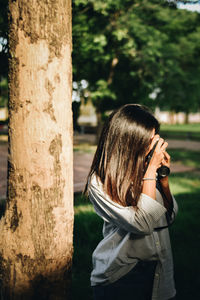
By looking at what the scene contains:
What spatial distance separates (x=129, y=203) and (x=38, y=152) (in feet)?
1.83

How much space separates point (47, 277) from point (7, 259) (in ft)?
0.77

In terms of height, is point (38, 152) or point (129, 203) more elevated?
point (38, 152)

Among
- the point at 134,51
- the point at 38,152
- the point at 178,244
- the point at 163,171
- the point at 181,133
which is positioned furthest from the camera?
the point at 181,133

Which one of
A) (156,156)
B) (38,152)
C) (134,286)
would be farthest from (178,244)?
(38,152)

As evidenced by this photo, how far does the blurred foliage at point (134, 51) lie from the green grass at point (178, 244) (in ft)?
11.3

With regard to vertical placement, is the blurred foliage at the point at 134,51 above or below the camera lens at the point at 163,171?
above

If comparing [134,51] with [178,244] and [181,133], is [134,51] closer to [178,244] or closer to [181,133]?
[178,244]

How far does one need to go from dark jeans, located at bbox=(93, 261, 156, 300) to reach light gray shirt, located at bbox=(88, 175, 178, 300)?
1.3 inches

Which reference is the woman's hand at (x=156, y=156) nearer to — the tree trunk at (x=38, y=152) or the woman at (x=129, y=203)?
the woman at (x=129, y=203)

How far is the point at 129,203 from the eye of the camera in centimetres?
167

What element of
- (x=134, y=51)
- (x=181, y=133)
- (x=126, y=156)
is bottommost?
(x=181, y=133)

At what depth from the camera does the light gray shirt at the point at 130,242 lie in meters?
1.58

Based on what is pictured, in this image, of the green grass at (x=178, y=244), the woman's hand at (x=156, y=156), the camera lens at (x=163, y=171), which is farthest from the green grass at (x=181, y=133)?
the woman's hand at (x=156, y=156)

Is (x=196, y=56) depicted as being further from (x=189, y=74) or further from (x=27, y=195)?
(x=27, y=195)
